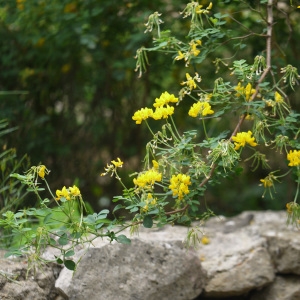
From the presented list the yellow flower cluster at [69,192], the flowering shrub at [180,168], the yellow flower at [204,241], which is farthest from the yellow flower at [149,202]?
the yellow flower at [204,241]

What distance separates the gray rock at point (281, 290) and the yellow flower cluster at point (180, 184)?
3.57 feet

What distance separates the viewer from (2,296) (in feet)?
8.99

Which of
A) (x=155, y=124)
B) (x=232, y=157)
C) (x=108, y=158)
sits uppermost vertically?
(x=232, y=157)

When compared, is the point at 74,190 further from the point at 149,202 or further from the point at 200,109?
the point at 200,109

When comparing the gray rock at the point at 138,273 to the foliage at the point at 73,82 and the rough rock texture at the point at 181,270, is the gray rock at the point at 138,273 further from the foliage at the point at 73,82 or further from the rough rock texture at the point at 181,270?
the foliage at the point at 73,82

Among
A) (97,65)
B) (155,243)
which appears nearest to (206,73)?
(97,65)

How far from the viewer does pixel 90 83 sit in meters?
5.18

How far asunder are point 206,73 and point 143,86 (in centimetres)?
59

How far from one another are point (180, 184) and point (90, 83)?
8.99 feet

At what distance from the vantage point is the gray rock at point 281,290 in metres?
3.39

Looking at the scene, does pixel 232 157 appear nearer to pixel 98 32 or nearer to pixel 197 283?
pixel 197 283

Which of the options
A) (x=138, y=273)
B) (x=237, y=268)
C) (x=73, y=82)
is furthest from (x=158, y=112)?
(x=73, y=82)

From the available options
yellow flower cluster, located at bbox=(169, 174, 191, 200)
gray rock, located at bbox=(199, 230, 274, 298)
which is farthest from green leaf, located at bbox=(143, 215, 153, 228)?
gray rock, located at bbox=(199, 230, 274, 298)

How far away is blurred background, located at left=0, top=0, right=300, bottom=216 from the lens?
4.44 m
